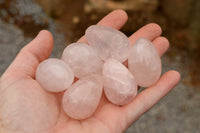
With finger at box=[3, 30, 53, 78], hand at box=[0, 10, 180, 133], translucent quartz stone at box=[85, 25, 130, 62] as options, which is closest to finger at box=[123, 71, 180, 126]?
hand at box=[0, 10, 180, 133]

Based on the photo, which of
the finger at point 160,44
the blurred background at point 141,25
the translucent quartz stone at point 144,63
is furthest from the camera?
the blurred background at point 141,25

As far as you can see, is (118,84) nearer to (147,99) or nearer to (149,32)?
(147,99)

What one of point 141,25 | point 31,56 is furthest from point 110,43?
point 141,25

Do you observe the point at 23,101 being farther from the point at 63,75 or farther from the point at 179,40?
the point at 179,40

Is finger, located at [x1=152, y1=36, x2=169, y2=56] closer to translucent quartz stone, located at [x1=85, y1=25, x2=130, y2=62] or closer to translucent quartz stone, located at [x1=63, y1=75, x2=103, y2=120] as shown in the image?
translucent quartz stone, located at [x1=85, y1=25, x2=130, y2=62]

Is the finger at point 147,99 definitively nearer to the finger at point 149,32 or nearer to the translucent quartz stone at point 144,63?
the translucent quartz stone at point 144,63

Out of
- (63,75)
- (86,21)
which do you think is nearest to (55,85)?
(63,75)

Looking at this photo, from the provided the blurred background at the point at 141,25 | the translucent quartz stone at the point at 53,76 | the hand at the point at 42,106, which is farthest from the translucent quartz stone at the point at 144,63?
the blurred background at the point at 141,25
